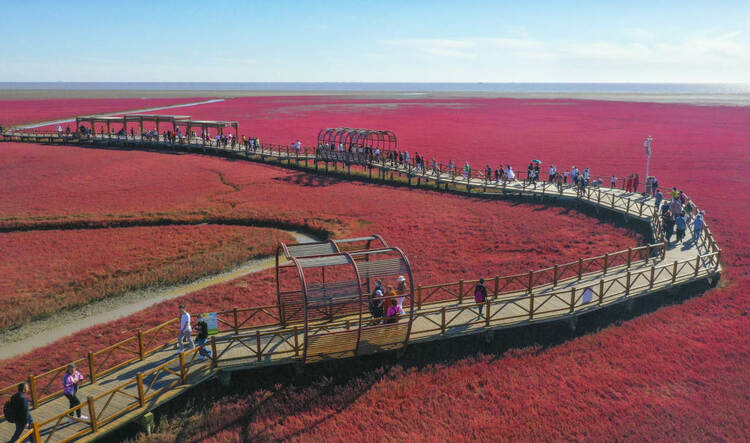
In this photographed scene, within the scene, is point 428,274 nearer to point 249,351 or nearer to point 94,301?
point 249,351

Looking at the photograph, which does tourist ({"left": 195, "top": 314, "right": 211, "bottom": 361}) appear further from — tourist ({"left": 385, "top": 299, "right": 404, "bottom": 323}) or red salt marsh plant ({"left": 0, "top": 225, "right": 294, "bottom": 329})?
red salt marsh plant ({"left": 0, "top": 225, "right": 294, "bottom": 329})

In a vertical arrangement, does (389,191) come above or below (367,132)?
below

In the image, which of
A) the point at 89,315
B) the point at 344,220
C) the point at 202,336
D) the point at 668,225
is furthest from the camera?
the point at 344,220

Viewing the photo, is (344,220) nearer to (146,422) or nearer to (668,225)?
(668,225)

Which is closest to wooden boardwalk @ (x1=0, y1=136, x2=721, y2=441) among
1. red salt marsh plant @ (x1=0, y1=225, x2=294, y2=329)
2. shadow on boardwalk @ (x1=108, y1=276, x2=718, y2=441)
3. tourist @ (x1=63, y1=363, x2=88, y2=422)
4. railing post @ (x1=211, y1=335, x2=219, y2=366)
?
railing post @ (x1=211, y1=335, x2=219, y2=366)

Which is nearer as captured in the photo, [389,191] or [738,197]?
[738,197]

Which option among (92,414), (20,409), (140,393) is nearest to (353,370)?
(140,393)

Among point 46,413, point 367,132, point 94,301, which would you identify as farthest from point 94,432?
point 367,132

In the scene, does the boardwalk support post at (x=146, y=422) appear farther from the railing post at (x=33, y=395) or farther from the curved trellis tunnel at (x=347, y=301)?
the curved trellis tunnel at (x=347, y=301)
